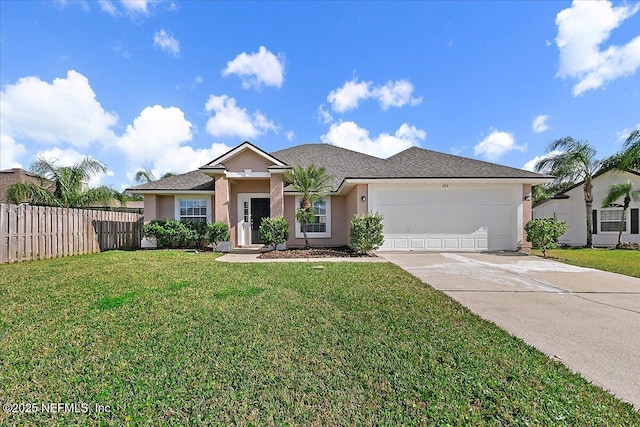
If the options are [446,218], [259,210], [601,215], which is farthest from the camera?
[601,215]

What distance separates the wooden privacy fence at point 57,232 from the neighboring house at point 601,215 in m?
26.4

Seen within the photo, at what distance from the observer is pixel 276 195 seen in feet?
43.5

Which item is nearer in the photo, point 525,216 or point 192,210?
point 525,216

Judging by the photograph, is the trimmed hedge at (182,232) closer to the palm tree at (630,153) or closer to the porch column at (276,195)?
the porch column at (276,195)

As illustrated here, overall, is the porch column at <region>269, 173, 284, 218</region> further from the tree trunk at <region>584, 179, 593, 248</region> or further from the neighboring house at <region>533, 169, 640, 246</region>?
the neighboring house at <region>533, 169, 640, 246</region>

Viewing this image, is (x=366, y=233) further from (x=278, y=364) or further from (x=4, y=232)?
(x=4, y=232)

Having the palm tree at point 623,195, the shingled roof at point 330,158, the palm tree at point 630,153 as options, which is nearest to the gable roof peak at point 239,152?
the shingled roof at point 330,158

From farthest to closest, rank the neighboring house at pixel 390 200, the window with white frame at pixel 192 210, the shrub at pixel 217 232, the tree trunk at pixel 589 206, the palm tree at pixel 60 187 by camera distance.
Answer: the tree trunk at pixel 589 206
the palm tree at pixel 60 187
the window with white frame at pixel 192 210
the shrub at pixel 217 232
the neighboring house at pixel 390 200

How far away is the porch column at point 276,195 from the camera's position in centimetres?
1325

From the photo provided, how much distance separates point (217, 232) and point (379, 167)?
807 centimetres

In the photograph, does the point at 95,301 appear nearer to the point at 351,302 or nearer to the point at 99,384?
the point at 99,384

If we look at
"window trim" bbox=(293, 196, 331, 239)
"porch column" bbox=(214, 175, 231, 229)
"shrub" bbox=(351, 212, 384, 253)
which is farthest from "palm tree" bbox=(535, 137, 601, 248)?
"porch column" bbox=(214, 175, 231, 229)

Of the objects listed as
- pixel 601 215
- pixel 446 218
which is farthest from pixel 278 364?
pixel 601 215

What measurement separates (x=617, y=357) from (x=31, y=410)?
5.66 m
